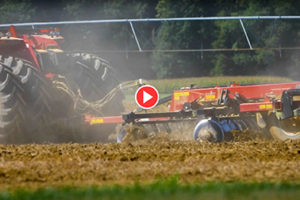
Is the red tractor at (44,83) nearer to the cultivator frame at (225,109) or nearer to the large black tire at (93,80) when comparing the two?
the large black tire at (93,80)

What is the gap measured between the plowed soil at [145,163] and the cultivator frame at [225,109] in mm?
627

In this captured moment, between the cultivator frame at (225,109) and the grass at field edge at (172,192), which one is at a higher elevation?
the cultivator frame at (225,109)

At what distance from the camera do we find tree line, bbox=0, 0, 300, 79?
26609 millimetres

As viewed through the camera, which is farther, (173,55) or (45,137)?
(173,55)

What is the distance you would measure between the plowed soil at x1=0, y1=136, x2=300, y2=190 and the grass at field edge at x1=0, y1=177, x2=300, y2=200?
549 millimetres

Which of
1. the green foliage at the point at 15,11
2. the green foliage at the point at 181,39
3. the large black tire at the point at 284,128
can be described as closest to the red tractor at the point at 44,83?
the large black tire at the point at 284,128

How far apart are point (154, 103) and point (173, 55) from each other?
16.0 meters

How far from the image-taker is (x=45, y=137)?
11.8m

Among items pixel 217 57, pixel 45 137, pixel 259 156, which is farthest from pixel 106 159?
pixel 217 57

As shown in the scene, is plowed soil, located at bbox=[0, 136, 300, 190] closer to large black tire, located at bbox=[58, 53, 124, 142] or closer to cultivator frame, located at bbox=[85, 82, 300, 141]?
cultivator frame, located at bbox=[85, 82, 300, 141]

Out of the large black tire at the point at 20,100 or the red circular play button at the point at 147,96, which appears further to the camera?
the red circular play button at the point at 147,96

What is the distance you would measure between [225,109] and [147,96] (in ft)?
5.38

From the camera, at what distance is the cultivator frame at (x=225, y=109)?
11.1m

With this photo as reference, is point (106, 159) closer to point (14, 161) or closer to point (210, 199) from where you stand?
point (14, 161)
